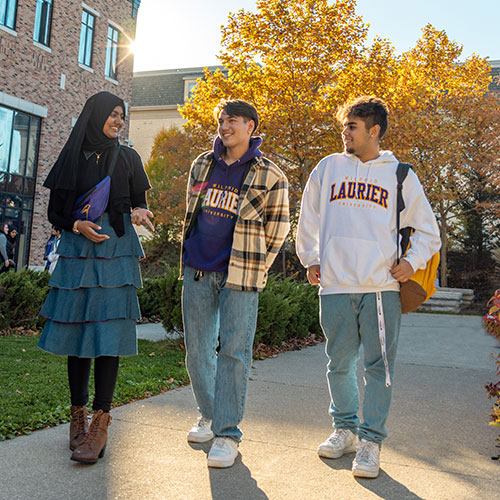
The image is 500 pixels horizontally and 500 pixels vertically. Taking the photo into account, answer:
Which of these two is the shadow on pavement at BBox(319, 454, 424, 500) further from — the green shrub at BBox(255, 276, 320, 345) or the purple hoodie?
the green shrub at BBox(255, 276, 320, 345)

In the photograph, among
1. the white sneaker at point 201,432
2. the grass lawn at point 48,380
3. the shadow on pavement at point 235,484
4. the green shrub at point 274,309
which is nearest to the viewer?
the shadow on pavement at point 235,484

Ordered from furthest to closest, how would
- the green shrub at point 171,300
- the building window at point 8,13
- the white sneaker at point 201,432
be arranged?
the building window at point 8,13 < the green shrub at point 171,300 < the white sneaker at point 201,432

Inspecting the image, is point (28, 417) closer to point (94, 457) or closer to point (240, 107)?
point (94, 457)

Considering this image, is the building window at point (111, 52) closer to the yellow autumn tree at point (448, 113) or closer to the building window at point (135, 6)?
the building window at point (135, 6)

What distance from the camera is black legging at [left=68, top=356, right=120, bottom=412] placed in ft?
11.5

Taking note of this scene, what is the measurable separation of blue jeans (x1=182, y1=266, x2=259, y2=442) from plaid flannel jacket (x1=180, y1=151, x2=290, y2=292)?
0.11m

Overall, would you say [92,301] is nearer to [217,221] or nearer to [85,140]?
[217,221]

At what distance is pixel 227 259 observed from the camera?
3574 mm

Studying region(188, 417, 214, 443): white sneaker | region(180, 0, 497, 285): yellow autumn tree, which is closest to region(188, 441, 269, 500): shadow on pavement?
region(188, 417, 214, 443): white sneaker

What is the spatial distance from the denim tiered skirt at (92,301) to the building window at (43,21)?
57.9ft

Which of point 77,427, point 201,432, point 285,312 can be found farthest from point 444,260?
point 77,427

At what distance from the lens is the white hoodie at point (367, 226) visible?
3482 mm

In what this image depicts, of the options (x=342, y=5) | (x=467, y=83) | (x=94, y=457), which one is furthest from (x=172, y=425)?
(x=467, y=83)

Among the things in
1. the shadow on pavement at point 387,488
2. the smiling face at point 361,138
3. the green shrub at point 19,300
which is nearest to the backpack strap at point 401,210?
the smiling face at point 361,138
